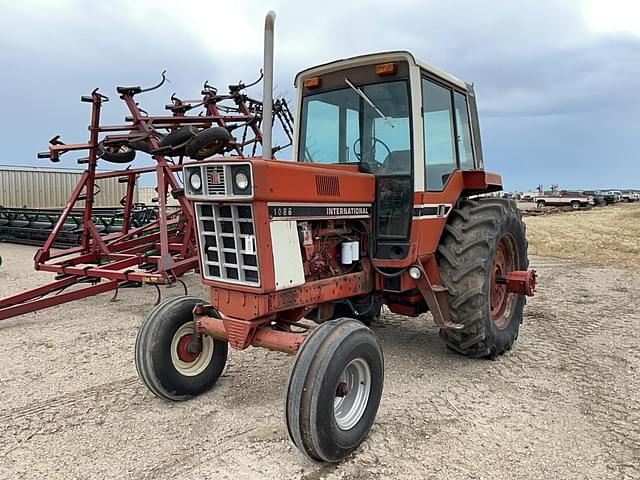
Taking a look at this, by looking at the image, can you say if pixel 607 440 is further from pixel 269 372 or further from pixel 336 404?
pixel 269 372

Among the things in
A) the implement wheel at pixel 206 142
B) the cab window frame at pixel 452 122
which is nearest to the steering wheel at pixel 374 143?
the cab window frame at pixel 452 122

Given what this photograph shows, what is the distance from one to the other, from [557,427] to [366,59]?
2973 mm

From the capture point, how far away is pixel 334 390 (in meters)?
2.95

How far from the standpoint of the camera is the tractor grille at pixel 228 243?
3.28 m

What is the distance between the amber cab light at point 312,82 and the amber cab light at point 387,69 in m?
0.63

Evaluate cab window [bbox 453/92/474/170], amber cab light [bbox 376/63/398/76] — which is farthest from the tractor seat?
cab window [bbox 453/92/474/170]

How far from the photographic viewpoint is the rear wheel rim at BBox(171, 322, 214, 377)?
12.5ft

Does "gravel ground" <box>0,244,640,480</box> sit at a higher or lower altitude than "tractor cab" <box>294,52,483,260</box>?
lower

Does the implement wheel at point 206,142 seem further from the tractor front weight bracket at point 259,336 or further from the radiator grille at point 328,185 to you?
the tractor front weight bracket at point 259,336

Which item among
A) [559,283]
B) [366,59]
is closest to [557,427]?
[366,59]

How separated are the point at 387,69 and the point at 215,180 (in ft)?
5.45

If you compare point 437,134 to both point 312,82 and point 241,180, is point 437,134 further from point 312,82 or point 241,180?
point 241,180

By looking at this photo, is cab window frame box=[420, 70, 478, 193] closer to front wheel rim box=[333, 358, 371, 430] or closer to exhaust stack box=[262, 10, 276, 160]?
exhaust stack box=[262, 10, 276, 160]

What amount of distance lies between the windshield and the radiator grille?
59 cm
